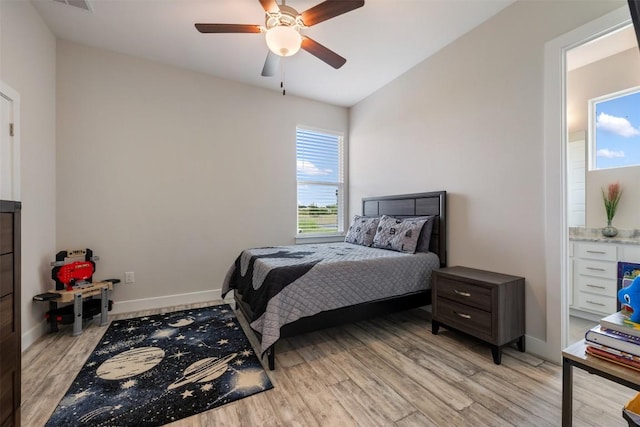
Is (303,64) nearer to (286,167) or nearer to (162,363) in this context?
(286,167)

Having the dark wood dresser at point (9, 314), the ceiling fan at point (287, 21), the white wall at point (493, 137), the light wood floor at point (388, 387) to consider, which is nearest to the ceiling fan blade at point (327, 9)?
the ceiling fan at point (287, 21)

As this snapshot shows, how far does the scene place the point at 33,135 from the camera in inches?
90.1

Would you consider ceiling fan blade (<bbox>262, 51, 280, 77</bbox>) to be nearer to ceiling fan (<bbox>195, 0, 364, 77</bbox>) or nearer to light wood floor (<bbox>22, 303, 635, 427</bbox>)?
ceiling fan (<bbox>195, 0, 364, 77</bbox>)

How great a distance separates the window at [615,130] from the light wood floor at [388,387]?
2.38m

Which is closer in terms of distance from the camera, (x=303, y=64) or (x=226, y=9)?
(x=226, y=9)

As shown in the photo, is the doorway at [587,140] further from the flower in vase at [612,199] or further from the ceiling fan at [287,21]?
the ceiling fan at [287,21]

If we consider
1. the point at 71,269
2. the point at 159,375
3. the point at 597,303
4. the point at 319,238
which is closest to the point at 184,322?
the point at 159,375

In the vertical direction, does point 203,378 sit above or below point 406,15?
below

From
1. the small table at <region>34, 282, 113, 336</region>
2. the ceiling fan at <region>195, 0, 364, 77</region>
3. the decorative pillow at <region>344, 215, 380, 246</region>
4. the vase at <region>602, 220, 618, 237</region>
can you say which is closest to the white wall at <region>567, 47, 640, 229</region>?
the vase at <region>602, 220, 618, 237</region>

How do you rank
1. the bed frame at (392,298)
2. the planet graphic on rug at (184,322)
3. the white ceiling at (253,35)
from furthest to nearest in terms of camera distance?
the planet graphic on rug at (184,322)
the white ceiling at (253,35)
the bed frame at (392,298)

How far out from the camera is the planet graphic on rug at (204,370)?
1747 mm

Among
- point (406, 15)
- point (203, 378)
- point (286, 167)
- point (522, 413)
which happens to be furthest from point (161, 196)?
point (522, 413)

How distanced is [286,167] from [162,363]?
2.74m

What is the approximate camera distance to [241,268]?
8.92 ft
